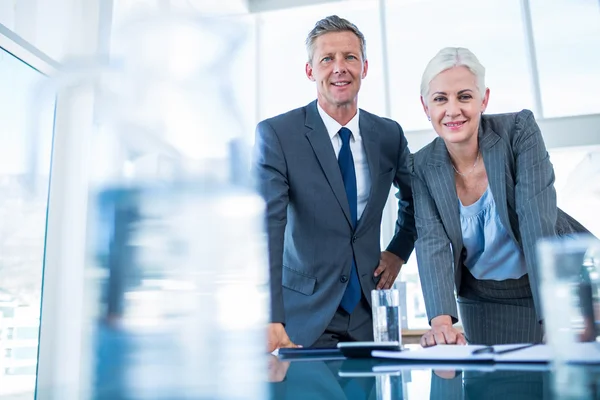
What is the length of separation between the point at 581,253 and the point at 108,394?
557mm

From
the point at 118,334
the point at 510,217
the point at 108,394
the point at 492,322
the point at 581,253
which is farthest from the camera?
the point at 118,334

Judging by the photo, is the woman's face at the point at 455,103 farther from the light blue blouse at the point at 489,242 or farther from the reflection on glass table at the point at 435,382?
the reflection on glass table at the point at 435,382

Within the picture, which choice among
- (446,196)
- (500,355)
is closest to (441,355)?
(500,355)

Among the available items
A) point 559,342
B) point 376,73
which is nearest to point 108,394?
point 559,342

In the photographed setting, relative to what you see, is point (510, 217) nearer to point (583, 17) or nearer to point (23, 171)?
point (23, 171)

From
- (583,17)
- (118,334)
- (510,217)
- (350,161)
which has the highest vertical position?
(583,17)

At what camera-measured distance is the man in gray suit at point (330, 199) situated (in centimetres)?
137

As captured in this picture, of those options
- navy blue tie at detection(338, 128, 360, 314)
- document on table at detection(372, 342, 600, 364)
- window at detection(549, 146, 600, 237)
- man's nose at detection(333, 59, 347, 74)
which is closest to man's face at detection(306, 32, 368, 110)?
man's nose at detection(333, 59, 347, 74)

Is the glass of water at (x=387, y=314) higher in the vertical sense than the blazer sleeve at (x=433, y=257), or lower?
lower

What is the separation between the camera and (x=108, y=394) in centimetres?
54

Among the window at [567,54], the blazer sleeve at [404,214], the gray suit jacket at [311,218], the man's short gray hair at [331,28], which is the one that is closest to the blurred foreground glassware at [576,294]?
the gray suit jacket at [311,218]

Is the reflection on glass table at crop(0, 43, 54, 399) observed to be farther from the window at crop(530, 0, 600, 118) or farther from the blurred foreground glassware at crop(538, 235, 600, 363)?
the window at crop(530, 0, 600, 118)

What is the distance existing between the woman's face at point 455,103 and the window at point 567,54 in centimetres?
264

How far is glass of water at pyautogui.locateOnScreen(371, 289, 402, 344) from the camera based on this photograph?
1.02 meters
